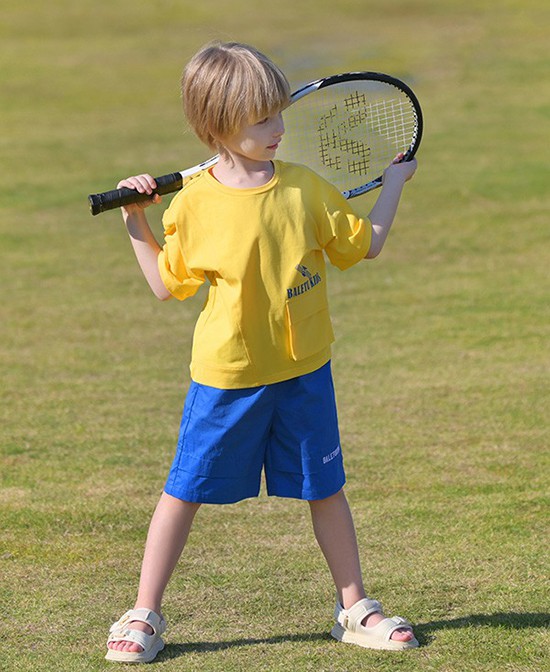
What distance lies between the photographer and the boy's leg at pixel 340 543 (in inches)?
150

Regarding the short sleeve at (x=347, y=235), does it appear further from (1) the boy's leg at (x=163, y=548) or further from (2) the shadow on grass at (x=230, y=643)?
(2) the shadow on grass at (x=230, y=643)

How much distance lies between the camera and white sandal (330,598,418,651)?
3740 mm

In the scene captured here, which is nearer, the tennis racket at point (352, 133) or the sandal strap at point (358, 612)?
the sandal strap at point (358, 612)

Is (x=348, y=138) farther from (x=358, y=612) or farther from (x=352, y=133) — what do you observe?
(x=358, y=612)

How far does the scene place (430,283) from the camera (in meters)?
9.40

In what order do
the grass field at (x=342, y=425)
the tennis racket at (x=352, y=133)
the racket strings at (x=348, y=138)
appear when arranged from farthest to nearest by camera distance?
the racket strings at (x=348, y=138), the tennis racket at (x=352, y=133), the grass field at (x=342, y=425)

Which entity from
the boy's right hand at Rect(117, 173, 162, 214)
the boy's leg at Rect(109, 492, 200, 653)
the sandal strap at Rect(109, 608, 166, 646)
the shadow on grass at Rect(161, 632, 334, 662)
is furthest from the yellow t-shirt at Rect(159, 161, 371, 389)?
the shadow on grass at Rect(161, 632, 334, 662)

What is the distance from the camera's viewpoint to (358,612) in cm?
378

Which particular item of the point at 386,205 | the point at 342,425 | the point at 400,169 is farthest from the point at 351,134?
the point at 342,425

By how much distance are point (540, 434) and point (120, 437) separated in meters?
2.02

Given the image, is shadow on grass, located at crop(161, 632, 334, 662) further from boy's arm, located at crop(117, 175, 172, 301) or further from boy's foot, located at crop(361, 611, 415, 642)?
boy's arm, located at crop(117, 175, 172, 301)

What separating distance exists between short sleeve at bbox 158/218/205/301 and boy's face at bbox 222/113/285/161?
296mm

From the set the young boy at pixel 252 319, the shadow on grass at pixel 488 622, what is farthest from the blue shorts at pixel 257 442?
the shadow on grass at pixel 488 622

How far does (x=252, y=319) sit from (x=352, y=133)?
3.22ft
